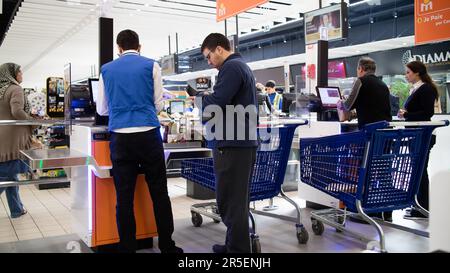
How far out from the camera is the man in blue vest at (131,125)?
3.02 meters

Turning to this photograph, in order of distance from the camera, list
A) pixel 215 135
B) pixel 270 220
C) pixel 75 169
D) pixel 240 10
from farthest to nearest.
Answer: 1. pixel 240 10
2. pixel 270 220
3. pixel 75 169
4. pixel 215 135

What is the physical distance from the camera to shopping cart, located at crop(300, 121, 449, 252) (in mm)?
3260

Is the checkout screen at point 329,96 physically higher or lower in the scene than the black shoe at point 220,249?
higher

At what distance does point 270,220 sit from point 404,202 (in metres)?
1.54

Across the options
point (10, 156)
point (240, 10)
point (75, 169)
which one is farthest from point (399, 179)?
point (10, 156)

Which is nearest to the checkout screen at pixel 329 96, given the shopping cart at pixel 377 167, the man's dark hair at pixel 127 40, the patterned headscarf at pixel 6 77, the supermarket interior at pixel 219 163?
the supermarket interior at pixel 219 163

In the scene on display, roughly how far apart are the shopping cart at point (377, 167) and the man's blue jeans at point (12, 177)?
342cm

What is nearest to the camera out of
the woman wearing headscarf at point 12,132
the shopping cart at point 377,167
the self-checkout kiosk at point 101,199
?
the shopping cart at point 377,167

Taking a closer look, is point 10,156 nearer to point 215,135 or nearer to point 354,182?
point 215,135

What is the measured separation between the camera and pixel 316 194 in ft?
15.8

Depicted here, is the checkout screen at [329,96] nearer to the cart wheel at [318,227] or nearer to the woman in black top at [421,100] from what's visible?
A: the woman in black top at [421,100]

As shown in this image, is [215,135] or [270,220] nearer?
[215,135]

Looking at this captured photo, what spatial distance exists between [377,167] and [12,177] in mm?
3871

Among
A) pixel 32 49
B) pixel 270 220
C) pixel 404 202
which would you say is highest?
pixel 32 49
